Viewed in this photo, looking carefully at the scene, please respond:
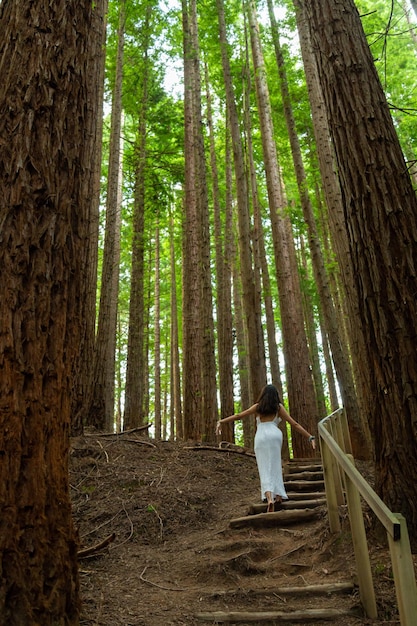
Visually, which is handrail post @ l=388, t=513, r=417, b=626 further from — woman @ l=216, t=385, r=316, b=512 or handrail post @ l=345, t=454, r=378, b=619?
woman @ l=216, t=385, r=316, b=512

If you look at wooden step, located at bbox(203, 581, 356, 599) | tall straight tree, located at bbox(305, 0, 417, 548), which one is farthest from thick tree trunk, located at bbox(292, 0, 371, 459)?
wooden step, located at bbox(203, 581, 356, 599)

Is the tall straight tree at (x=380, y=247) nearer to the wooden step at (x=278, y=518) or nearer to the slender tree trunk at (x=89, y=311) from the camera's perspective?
the wooden step at (x=278, y=518)

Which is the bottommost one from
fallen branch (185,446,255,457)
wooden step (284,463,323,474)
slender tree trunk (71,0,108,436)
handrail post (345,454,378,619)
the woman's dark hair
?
handrail post (345,454,378,619)

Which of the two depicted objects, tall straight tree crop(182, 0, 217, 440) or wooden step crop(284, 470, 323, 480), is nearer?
wooden step crop(284, 470, 323, 480)

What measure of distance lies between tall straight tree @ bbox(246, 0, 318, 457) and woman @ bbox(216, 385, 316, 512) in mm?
3512

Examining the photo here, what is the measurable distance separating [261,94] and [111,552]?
35.9 feet

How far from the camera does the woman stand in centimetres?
573

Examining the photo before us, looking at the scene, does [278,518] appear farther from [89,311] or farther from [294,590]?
[89,311]

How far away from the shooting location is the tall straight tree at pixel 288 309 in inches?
380

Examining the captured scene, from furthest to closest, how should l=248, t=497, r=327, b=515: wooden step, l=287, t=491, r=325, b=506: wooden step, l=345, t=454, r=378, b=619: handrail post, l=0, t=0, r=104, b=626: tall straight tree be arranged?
1. l=287, t=491, r=325, b=506: wooden step
2. l=248, t=497, r=327, b=515: wooden step
3. l=345, t=454, r=378, b=619: handrail post
4. l=0, t=0, r=104, b=626: tall straight tree

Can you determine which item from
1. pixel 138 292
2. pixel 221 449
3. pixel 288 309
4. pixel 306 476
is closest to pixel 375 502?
pixel 306 476

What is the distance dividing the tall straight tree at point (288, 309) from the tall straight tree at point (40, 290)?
25.2 feet

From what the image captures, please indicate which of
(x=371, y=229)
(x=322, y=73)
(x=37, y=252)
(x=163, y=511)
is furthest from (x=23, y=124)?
(x=163, y=511)

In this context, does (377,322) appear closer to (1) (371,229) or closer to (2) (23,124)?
(1) (371,229)
